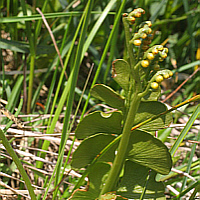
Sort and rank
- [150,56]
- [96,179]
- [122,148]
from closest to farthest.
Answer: [150,56] → [122,148] → [96,179]

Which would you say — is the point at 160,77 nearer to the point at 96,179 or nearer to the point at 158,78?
the point at 158,78

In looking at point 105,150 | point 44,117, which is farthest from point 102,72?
point 105,150

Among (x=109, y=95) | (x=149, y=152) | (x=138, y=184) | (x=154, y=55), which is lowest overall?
(x=138, y=184)

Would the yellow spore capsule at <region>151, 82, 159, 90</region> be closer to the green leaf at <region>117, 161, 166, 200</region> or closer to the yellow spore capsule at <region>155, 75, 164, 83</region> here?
the yellow spore capsule at <region>155, 75, 164, 83</region>

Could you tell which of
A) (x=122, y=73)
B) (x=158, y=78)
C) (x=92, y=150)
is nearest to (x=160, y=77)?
(x=158, y=78)

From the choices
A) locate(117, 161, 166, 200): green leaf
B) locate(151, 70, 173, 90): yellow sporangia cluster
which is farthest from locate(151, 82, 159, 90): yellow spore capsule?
locate(117, 161, 166, 200): green leaf

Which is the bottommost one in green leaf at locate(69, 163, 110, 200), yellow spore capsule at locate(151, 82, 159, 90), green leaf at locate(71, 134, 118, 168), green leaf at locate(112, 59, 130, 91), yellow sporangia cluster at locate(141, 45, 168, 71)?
green leaf at locate(69, 163, 110, 200)

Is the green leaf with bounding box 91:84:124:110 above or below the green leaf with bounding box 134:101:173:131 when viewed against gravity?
above
